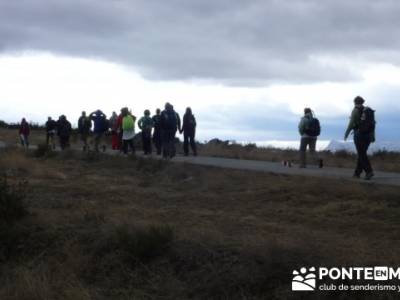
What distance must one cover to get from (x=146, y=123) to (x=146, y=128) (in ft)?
0.61

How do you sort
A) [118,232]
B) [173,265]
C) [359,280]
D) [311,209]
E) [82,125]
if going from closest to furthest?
[359,280] → [173,265] → [118,232] → [311,209] → [82,125]

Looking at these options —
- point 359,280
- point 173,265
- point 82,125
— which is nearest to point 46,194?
point 173,265

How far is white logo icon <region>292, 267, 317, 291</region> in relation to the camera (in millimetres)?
7754

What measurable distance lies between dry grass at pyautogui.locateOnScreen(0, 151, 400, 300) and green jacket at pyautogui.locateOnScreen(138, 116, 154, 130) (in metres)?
10.8

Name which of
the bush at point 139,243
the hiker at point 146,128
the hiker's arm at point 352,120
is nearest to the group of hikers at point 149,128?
the hiker at point 146,128

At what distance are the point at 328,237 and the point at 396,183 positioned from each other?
223 inches

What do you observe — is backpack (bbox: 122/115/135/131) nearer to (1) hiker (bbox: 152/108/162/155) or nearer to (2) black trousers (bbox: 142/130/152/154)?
(1) hiker (bbox: 152/108/162/155)

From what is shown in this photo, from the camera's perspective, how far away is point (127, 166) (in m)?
23.0

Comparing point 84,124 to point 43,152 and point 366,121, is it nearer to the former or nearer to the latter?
point 43,152

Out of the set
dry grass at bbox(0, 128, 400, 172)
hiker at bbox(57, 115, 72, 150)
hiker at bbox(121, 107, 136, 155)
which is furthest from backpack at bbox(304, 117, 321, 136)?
hiker at bbox(57, 115, 72, 150)

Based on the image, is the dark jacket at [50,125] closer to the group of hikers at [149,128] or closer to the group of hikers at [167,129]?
the group of hikers at [167,129]

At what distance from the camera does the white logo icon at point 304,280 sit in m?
7.75

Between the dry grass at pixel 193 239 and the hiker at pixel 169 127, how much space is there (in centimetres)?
791

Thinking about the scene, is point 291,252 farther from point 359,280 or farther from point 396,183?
point 396,183
